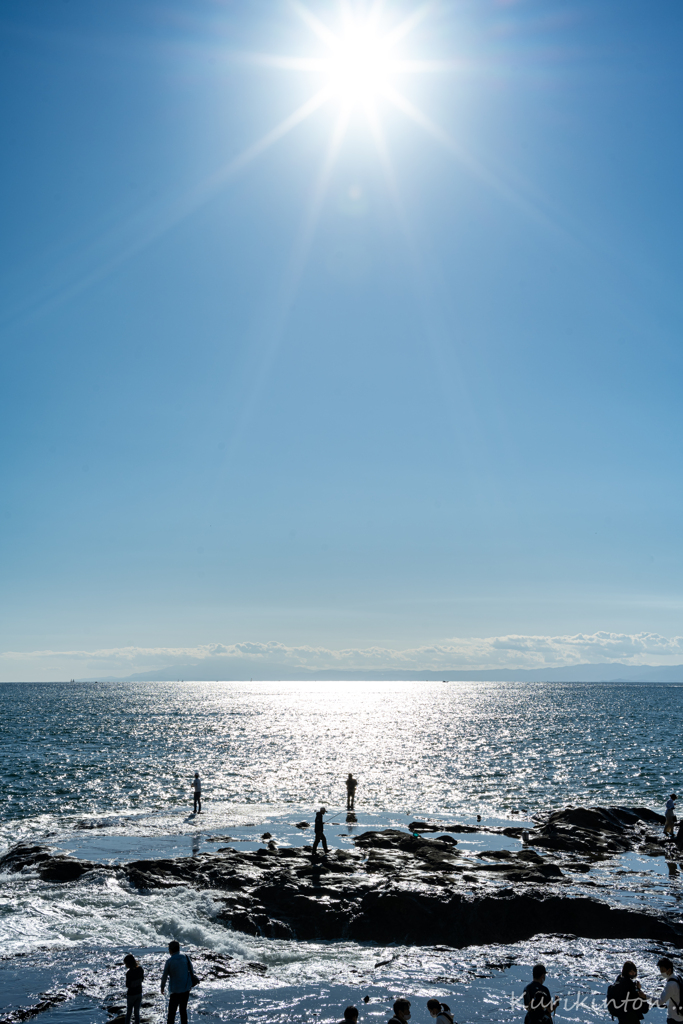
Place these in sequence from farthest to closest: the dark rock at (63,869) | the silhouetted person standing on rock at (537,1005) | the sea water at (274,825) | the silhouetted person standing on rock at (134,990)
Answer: the dark rock at (63,869), the sea water at (274,825), the silhouetted person standing on rock at (134,990), the silhouetted person standing on rock at (537,1005)

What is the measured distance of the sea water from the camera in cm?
1677

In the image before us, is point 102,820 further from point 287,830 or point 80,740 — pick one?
point 80,740

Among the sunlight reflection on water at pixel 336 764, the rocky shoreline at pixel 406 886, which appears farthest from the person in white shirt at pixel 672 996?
the sunlight reflection on water at pixel 336 764

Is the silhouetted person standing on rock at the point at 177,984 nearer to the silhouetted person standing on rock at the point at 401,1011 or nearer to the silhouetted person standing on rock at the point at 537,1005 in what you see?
the silhouetted person standing on rock at the point at 401,1011

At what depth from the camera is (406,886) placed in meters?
24.7

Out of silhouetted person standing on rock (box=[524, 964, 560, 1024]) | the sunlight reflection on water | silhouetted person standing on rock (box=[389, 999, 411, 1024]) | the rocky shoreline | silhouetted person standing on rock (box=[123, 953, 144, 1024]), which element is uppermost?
silhouetted person standing on rock (box=[389, 999, 411, 1024])

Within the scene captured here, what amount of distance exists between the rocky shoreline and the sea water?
85cm

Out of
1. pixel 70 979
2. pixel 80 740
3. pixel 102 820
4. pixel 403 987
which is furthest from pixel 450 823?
pixel 80 740

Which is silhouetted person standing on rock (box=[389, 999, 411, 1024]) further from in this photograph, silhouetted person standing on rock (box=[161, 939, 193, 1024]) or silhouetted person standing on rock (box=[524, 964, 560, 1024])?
silhouetted person standing on rock (box=[161, 939, 193, 1024])

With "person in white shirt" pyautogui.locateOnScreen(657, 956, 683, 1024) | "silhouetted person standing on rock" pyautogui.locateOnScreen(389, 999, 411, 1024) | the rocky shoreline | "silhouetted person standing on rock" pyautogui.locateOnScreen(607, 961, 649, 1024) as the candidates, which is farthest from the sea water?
"silhouetted person standing on rock" pyautogui.locateOnScreen(389, 999, 411, 1024)

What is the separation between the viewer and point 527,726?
125 metres

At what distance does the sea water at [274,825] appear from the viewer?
55.0ft

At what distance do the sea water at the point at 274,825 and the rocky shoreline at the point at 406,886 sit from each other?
33.6 inches

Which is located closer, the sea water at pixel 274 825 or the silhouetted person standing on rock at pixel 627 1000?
the silhouetted person standing on rock at pixel 627 1000
